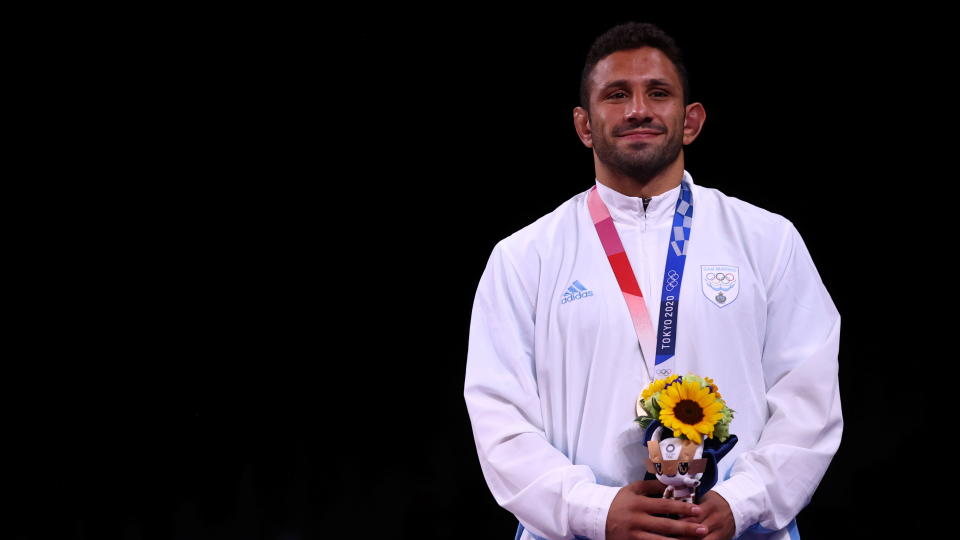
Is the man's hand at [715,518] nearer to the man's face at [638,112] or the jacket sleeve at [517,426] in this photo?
the jacket sleeve at [517,426]

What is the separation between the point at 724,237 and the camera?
83.8 inches

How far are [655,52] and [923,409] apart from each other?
167 centimetres

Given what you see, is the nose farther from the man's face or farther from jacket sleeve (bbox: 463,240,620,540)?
jacket sleeve (bbox: 463,240,620,540)

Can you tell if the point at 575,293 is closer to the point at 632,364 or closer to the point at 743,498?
the point at 632,364

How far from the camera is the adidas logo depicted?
207cm

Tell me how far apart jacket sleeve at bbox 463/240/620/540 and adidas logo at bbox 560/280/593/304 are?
0.09m

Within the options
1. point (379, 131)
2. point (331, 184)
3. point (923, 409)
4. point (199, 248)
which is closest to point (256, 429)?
point (199, 248)

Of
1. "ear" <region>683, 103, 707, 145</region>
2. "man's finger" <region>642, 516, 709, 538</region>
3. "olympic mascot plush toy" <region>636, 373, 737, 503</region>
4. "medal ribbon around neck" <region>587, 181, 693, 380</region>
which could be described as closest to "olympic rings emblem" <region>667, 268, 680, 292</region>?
"medal ribbon around neck" <region>587, 181, 693, 380</region>

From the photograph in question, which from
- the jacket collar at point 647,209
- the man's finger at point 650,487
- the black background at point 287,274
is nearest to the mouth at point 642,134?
the jacket collar at point 647,209

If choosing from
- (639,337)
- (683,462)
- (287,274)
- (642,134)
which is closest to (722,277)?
(639,337)

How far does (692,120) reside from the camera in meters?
2.26

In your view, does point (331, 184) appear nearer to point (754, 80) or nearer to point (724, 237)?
point (754, 80)

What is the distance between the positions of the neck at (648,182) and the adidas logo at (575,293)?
248 mm

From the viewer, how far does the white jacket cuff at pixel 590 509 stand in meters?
1.83
